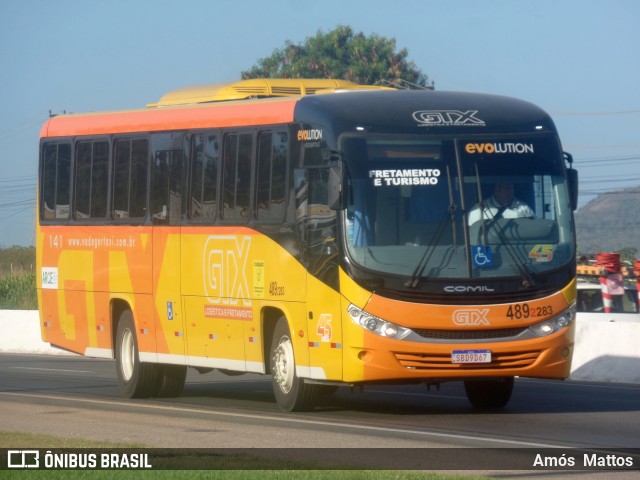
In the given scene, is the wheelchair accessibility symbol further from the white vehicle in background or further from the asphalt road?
the white vehicle in background

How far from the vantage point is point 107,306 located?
798 inches

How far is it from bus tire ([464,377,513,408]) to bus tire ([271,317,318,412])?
1.92m

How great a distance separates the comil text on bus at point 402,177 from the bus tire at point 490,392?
2.66 metres

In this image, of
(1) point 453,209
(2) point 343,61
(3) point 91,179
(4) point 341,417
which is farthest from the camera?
(2) point 343,61

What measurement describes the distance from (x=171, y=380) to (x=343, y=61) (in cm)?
6591

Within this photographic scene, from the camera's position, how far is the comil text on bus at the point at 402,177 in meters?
15.6

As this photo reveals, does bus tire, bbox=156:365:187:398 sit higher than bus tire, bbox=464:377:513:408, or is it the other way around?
bus tire, bbox=464:377:513:408

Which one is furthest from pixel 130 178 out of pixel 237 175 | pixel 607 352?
pixel 607 352

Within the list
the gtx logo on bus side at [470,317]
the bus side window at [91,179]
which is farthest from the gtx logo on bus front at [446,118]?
the bus side window at [91,179]

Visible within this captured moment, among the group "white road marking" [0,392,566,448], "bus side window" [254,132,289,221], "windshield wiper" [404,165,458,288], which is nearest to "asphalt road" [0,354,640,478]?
"white road marking" [0,392,566,448]

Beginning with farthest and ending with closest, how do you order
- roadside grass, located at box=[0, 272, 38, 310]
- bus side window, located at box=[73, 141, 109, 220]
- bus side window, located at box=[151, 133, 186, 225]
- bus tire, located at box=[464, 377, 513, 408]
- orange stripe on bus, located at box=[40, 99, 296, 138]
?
1. roadside grass, located at box=[0, 272, 38, 310]
2. bus side window, located at box=[73, 141, 109, 220]
3. bus side window, located at box=[151, 133, 186, 225]
4. orange stripe on bus, located at box=[40, 99, 296, 138]
5. bus tire, located at box=[464, 377, 513, 408]

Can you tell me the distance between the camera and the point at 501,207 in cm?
1580

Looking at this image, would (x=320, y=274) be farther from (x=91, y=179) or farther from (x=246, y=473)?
(x=91, y=179)

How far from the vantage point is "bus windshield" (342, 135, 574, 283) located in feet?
50.5
